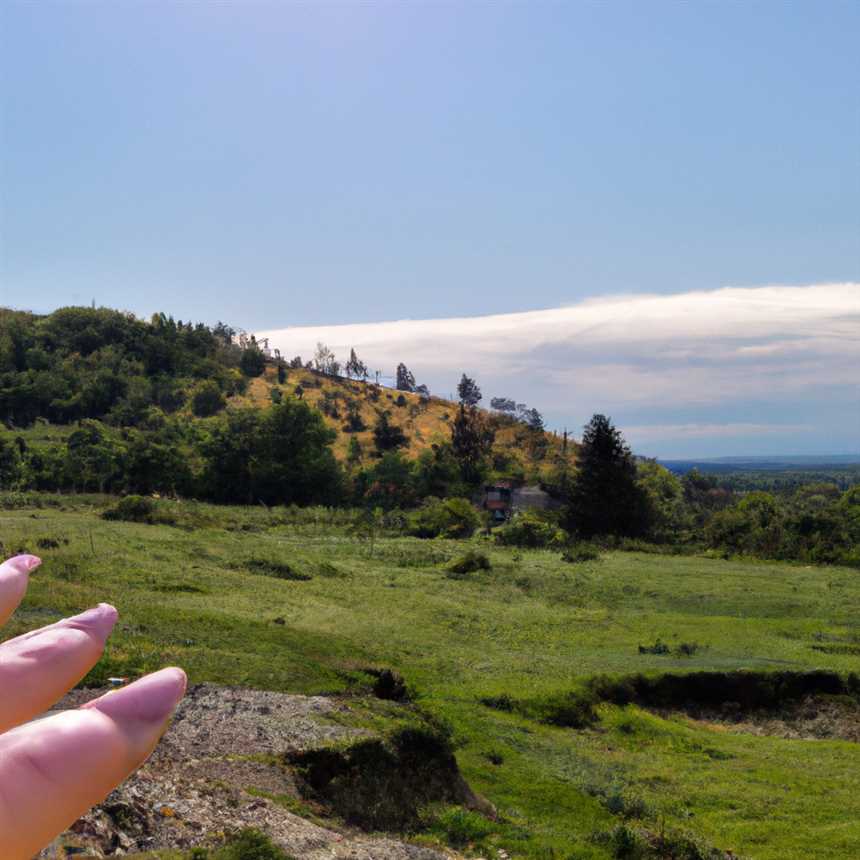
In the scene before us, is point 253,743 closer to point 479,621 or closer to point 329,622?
point 329,622

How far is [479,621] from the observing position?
24.2 m

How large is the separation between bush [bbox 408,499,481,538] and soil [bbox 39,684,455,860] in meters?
37.7

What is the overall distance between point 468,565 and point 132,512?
16.7 meters

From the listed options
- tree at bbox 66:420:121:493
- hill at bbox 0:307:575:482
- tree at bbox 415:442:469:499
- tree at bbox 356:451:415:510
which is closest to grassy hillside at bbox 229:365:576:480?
hill at bbox 0:307:575:482

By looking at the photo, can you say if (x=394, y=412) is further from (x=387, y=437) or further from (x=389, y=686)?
(x=389, y=686)

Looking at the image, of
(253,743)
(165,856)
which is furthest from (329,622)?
(165,856)

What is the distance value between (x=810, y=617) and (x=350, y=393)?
81009 millimetres

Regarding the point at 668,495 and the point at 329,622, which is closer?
the point at 329,622

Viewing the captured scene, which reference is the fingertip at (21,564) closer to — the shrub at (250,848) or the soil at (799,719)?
the shrub at (250,848)

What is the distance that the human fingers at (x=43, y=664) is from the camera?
1.02m

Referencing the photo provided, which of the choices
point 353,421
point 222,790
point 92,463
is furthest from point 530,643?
point 353,421

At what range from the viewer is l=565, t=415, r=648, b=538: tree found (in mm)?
47281

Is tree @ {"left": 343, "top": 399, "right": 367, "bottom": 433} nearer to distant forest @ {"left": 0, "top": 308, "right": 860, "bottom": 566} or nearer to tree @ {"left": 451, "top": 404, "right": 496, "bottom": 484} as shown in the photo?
distant forest @ {"left": 0, "top": 308, "right": 860, "bottom": 566}

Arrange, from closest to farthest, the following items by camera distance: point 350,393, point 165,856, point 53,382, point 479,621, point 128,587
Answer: point 165,856, point 128,587, point 479,621, point 53,382, point 350,393
